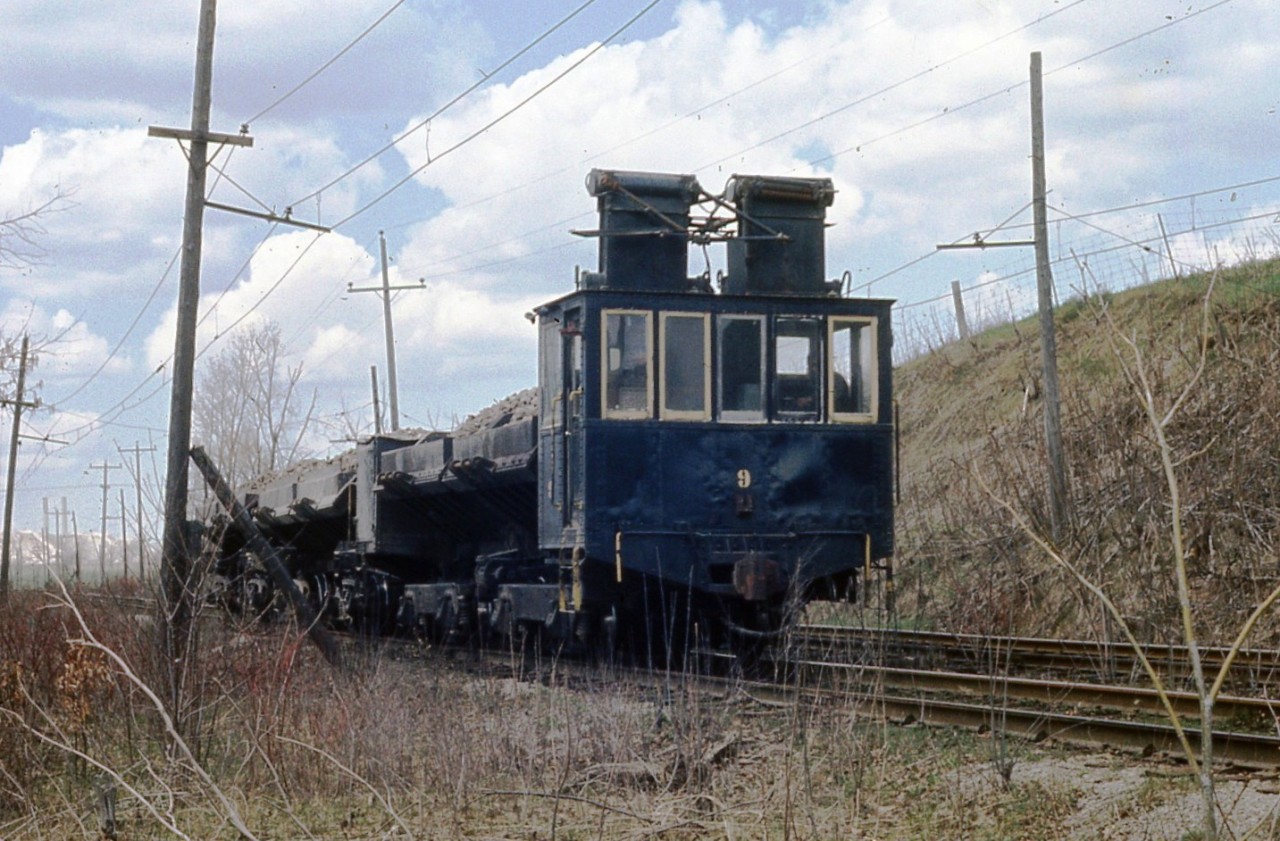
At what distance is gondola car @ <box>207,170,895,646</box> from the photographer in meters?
12.6

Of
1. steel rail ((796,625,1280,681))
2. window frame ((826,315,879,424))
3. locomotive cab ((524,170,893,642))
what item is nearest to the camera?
steel rail ((796,625,1280,681))

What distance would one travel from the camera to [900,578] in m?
22.0

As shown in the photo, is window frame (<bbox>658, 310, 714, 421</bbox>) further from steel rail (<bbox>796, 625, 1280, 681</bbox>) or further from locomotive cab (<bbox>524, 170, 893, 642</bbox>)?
steel rail (<bbox>796, 625, 1280, 681</bbox>)

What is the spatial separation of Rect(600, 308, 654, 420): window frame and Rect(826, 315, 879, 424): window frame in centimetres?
170

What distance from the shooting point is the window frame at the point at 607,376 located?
1261 cm

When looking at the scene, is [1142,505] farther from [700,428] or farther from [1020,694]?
[700,428]


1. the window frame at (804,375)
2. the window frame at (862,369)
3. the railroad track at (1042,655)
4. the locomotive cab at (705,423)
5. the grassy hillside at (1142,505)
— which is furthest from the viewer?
the grassy hillside at (1142,505)

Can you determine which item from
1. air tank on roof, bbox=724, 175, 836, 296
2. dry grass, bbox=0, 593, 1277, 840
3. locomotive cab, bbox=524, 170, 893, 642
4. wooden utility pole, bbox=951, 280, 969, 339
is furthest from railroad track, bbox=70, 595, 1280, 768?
wooden utility pole, bbox=951, 280, 969, 339

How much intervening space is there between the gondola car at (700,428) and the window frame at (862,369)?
13 mm

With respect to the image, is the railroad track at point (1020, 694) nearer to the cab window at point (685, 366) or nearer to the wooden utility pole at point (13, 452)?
the cab window at point (685, 366)

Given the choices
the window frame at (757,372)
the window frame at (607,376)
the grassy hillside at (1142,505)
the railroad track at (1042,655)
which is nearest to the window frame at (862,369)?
the window frame at (757,372)

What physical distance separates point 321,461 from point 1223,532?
15288 millimetres

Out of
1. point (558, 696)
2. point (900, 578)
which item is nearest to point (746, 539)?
point (558, 696)

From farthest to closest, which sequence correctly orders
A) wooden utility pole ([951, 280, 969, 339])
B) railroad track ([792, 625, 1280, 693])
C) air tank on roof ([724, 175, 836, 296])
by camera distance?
wooden utility pole ([951, 280, 969, 339])
air tank on roof ([724, 175, 836, 296])
railroad track ([792, 625, 1280, 693])
